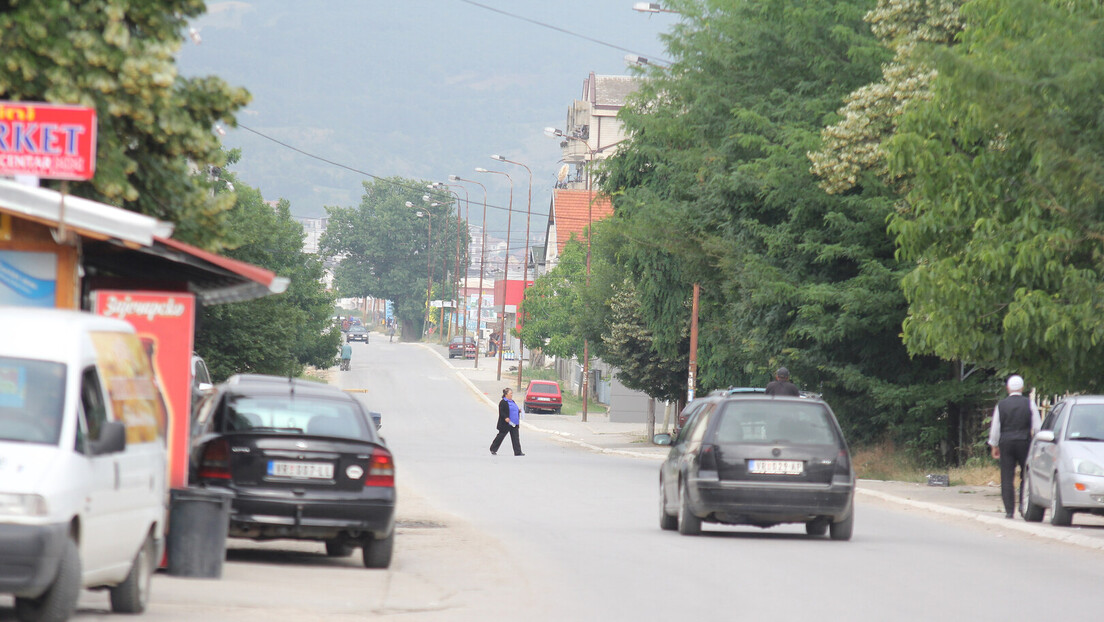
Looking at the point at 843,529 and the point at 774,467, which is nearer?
the point at 774,467

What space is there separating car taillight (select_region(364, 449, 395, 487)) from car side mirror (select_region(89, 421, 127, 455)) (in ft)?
15.3

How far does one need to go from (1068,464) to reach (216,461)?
9.82 meters

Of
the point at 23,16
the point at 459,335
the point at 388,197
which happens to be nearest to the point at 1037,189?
the point at 23,16

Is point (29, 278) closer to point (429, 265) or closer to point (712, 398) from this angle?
point (712, 398)

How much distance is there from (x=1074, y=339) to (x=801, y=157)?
11.6m

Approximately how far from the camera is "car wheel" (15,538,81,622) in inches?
304

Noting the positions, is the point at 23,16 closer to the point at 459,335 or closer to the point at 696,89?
the point at 696,89

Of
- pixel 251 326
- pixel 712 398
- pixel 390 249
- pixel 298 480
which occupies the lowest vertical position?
pixel 298 480

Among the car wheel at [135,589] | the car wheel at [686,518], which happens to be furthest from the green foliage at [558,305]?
the car wheel at [135,589]

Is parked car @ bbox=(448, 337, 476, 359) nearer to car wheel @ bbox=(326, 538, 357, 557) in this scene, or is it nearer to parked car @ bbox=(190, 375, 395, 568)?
car wheel @ bbox=(326, 538, 357, 557)

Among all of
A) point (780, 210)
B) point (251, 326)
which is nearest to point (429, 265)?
point (251, 326)

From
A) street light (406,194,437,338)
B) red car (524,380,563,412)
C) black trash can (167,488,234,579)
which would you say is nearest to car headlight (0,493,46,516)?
black trash can (167,488,234,579)

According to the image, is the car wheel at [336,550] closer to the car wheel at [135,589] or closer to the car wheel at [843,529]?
the car wheel at [135,589]

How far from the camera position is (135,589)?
9109mm
